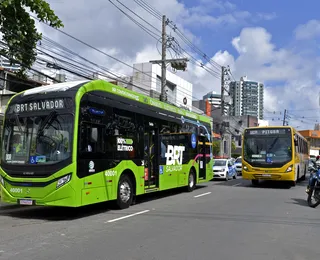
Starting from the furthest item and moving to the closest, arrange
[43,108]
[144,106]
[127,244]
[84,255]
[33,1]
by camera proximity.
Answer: [144,106]
[43,108]
[33,1]
[127,244]
[84,255]

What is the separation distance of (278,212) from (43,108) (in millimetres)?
7271

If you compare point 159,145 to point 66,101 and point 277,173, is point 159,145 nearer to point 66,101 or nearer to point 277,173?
point 66,101

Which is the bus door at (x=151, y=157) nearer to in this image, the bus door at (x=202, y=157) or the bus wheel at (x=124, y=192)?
the bus wheel at (x=124, y=192)

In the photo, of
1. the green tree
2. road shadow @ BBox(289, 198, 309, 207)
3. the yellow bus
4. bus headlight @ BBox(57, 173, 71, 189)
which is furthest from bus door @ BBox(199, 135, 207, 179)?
the green tree

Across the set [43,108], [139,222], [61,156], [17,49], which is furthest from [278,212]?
[17,49]

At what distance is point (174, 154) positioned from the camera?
49.5 ft

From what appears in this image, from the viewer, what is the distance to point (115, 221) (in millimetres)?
9336

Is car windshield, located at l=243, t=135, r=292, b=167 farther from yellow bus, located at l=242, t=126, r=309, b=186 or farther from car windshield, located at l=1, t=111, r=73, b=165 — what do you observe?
car windshield, located at l=1, t=111, r=73, b=165

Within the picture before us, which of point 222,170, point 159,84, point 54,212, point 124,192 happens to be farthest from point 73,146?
point 159,84

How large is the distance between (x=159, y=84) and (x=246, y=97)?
1087cm

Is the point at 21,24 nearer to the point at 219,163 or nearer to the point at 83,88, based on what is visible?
the point at 83,88

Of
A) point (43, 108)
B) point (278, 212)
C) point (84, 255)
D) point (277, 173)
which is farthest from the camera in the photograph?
point (277, 173)

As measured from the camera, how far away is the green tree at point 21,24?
8.56m

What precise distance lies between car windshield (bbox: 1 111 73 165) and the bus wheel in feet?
8.11
